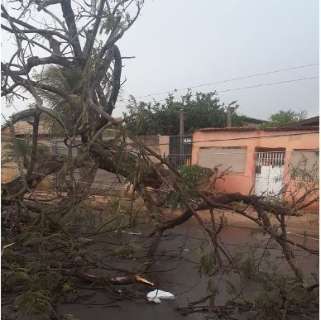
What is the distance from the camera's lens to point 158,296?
3469 millimetres

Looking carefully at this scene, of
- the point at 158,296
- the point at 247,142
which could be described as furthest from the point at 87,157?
the point at 247,142

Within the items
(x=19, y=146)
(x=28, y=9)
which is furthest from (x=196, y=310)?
(x=28, y=9)

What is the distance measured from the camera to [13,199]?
290 centimetres

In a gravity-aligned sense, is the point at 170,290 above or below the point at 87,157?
below

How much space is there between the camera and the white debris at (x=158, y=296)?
3400 millimetres

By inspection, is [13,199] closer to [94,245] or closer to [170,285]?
[94,245]

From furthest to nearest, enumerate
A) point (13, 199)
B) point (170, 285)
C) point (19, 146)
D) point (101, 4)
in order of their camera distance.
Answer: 1. point (170, 285)
2. point (101, 4)
3. point (13, 199)
4. point (19, 146)

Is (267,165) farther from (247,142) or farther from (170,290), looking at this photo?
(170,290)

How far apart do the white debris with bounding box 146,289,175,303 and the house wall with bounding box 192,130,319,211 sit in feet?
25.7

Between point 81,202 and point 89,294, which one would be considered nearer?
point 81,202

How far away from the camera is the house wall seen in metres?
11.2

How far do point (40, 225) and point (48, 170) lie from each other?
0.38 meters

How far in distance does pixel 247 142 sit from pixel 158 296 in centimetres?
914

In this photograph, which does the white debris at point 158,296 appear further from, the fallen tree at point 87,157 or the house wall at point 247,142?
the house wall at point 247,142
